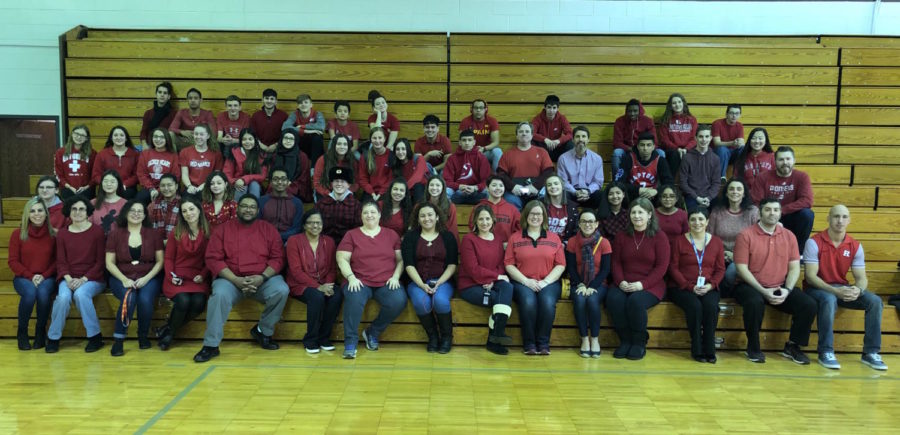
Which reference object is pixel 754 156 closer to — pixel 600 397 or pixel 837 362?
pixel 837 362

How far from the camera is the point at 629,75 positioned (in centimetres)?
834

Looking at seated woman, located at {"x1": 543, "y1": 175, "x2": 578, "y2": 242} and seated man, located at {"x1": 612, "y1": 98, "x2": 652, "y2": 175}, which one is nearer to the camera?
seated woman, located at {"x1": 543, "y1": 175, "x2": 578, "y2": 242}

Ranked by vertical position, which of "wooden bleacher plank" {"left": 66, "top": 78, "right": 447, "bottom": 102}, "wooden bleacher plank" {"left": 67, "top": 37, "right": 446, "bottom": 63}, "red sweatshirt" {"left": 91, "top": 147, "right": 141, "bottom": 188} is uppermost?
"wooden bleacher plank" {"left": 67, "top": 37, "right": 446, "bottom": 63}

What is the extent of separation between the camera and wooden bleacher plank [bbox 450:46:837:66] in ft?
27.0

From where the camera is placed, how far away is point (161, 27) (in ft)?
28.3

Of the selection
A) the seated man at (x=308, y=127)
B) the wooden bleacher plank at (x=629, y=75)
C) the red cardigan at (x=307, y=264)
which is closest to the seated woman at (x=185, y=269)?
the red cardigan at (x=307, y=264)

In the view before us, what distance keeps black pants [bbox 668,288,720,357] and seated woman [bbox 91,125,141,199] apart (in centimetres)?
551

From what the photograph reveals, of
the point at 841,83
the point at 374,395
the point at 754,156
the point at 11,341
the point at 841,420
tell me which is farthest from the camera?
the point at 841,83

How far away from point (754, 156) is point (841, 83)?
232cm

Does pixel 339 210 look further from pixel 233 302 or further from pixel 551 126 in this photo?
pixel 551 126

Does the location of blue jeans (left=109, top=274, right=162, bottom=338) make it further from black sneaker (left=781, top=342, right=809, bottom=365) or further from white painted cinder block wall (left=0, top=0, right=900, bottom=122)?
black sneaker (left=781, top=342, right=809, bottom=365)

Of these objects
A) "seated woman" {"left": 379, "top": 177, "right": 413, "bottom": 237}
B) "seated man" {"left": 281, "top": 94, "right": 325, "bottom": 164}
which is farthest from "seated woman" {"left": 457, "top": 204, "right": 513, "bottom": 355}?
"seated man" {"left": 281, "top": 94, "right": 325, "bottom": 164}

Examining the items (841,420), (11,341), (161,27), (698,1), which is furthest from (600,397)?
(161,27)

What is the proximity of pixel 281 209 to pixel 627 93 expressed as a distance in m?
4.82
